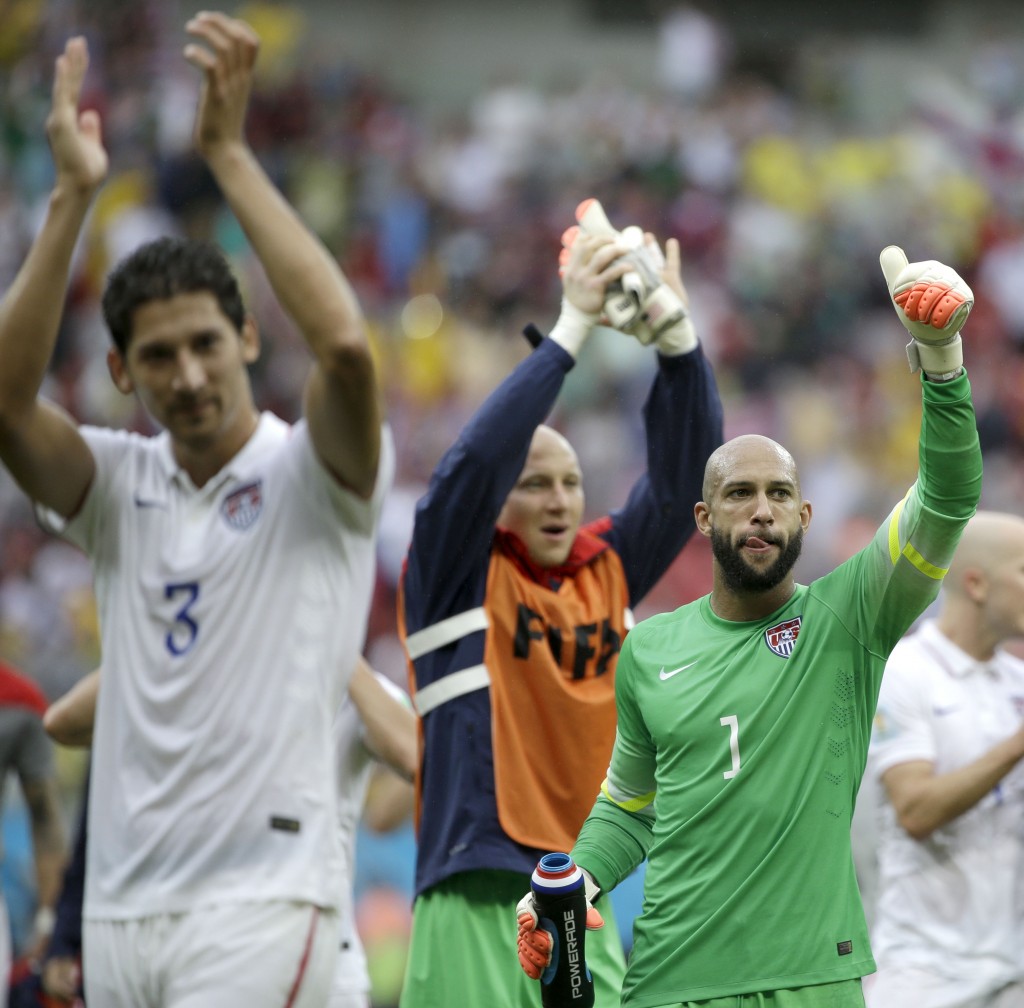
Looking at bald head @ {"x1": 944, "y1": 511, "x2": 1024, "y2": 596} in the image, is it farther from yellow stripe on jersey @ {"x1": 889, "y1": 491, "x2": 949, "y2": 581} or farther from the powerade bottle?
the powerade bottle

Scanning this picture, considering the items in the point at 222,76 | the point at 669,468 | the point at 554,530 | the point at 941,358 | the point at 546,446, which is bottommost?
the point at 941,358

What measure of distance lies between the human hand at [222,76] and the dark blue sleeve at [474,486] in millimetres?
1137

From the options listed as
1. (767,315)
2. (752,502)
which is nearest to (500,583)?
(752,502)

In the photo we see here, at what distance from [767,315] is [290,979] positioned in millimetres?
12950

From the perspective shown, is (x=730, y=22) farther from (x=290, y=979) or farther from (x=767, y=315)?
(x=290, y=979)

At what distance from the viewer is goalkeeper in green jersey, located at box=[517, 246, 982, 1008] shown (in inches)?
137

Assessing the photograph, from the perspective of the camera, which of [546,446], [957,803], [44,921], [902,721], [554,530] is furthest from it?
[44,921]

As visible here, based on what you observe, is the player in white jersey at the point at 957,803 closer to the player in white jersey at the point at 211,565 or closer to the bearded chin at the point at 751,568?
the bearded chin at the point at 751,568

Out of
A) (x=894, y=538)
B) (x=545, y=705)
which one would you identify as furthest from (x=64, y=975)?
(x=894, y=538)

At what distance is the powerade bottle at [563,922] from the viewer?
3.54 m

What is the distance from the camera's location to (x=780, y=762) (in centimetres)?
360

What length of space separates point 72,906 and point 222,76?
272 cm

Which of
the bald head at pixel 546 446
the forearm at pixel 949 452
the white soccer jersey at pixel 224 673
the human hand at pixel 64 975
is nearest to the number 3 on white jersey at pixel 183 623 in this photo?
the white soccer jersey at pixel 224 673

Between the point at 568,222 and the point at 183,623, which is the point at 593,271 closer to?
the point at 183,623
